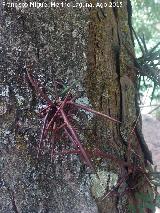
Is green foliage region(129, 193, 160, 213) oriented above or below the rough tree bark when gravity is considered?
below

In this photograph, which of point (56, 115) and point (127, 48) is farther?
point (127, 48)

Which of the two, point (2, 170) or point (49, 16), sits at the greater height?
point (49, 16)

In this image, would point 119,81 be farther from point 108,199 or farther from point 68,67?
point 108,199

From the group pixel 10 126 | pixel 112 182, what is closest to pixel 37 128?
pixel 10 126

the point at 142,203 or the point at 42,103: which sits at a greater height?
the point at 42,103

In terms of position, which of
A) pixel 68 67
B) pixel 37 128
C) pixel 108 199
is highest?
pixel 68 67

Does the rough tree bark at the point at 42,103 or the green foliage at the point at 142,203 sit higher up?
the rough tree bark at the point at 42,103

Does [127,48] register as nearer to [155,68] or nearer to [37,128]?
[155,68]
